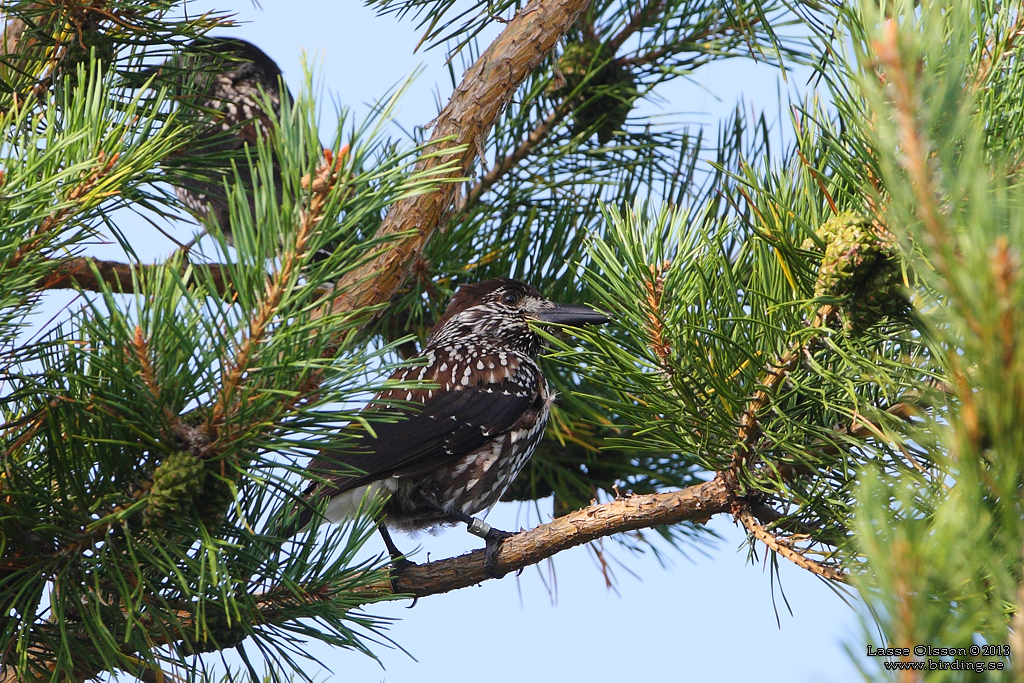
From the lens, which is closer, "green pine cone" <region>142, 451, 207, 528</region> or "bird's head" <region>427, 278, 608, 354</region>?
"green pine cone" <region>142, 451, 207, 528</region>

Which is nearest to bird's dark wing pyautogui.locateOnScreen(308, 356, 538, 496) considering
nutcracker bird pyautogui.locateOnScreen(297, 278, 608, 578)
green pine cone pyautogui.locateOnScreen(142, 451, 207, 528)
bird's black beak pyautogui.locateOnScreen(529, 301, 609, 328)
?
nutcracker bird pyautogui.locateOnScreen(297, 278, 608, 578)

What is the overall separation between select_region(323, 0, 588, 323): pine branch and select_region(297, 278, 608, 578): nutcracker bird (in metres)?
0.87

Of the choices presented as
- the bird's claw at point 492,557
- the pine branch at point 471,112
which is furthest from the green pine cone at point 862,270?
the bird's claw at point 492,557

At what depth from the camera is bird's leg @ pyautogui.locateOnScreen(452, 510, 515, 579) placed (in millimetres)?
2508

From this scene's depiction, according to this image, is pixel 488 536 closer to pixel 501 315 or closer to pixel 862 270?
pixel 501 315

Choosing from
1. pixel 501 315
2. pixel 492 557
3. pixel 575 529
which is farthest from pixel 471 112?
pixel 501 315

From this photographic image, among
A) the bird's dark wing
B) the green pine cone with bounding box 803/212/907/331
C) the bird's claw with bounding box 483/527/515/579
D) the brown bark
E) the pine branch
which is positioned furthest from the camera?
the bird's dark wing

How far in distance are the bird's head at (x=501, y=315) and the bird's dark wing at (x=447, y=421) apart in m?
0.17

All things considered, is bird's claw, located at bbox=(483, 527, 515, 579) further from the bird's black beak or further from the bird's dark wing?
the bird's black beak

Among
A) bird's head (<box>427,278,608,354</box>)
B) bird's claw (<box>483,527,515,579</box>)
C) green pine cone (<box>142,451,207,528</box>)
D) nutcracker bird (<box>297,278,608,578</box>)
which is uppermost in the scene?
bird's head (<box>427,278,608,354</box>)

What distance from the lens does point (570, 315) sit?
3.18m

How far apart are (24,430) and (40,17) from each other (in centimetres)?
107

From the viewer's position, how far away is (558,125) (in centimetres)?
328

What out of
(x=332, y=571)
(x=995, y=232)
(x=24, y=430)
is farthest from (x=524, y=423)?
(x=995, y=232)
